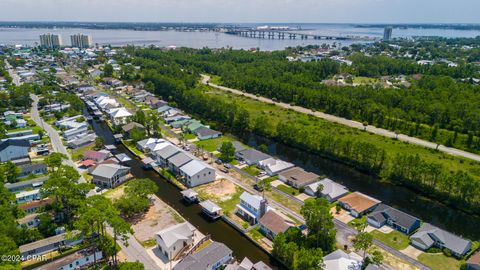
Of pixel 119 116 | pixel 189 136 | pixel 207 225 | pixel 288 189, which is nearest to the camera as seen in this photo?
pixel 207 225

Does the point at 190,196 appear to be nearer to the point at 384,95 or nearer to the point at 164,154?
the point at 164,154

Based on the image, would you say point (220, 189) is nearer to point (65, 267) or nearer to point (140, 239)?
point (140, 239)

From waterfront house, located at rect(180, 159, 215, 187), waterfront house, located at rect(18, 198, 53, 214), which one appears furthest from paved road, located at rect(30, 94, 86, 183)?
waterfront house, located at rect(180, 159, 215, 187)

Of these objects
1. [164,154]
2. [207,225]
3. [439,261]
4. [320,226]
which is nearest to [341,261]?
[320,226]

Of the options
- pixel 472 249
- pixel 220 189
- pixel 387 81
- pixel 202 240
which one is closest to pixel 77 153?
pixel 220 189

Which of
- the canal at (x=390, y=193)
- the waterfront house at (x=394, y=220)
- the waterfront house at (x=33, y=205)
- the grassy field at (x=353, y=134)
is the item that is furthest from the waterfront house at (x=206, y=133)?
the waterfront house at (x=394, y=220)

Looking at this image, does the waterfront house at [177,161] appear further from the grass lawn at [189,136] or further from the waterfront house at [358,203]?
the waterfront house at [358,203]
